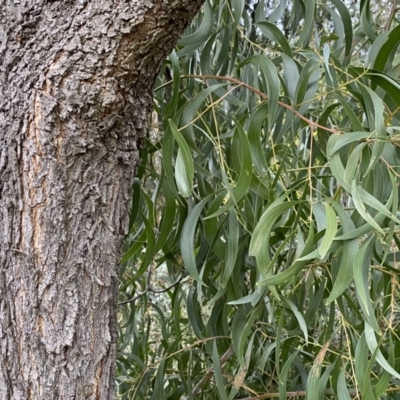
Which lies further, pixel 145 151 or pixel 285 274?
pixel 145 151

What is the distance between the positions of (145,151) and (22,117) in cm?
27

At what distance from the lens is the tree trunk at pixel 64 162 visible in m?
0.61

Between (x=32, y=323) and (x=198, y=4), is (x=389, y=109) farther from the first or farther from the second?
(x=32, y=323)

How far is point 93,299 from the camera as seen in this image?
0.67 meters

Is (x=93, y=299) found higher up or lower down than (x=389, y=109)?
lower down

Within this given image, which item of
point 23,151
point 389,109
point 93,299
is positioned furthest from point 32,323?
point 389,109

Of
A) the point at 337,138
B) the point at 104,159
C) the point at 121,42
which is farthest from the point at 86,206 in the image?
the point at 337,138

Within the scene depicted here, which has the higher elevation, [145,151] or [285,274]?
[145,151]

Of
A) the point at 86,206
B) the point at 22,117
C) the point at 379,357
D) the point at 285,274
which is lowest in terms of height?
the point at 379,357

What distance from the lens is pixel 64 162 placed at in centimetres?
63

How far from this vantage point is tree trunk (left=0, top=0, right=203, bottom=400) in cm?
61

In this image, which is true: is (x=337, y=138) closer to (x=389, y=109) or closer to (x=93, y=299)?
(x=389, y=109)

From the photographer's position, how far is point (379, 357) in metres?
0.62

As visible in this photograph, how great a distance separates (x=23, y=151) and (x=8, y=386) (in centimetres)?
27
